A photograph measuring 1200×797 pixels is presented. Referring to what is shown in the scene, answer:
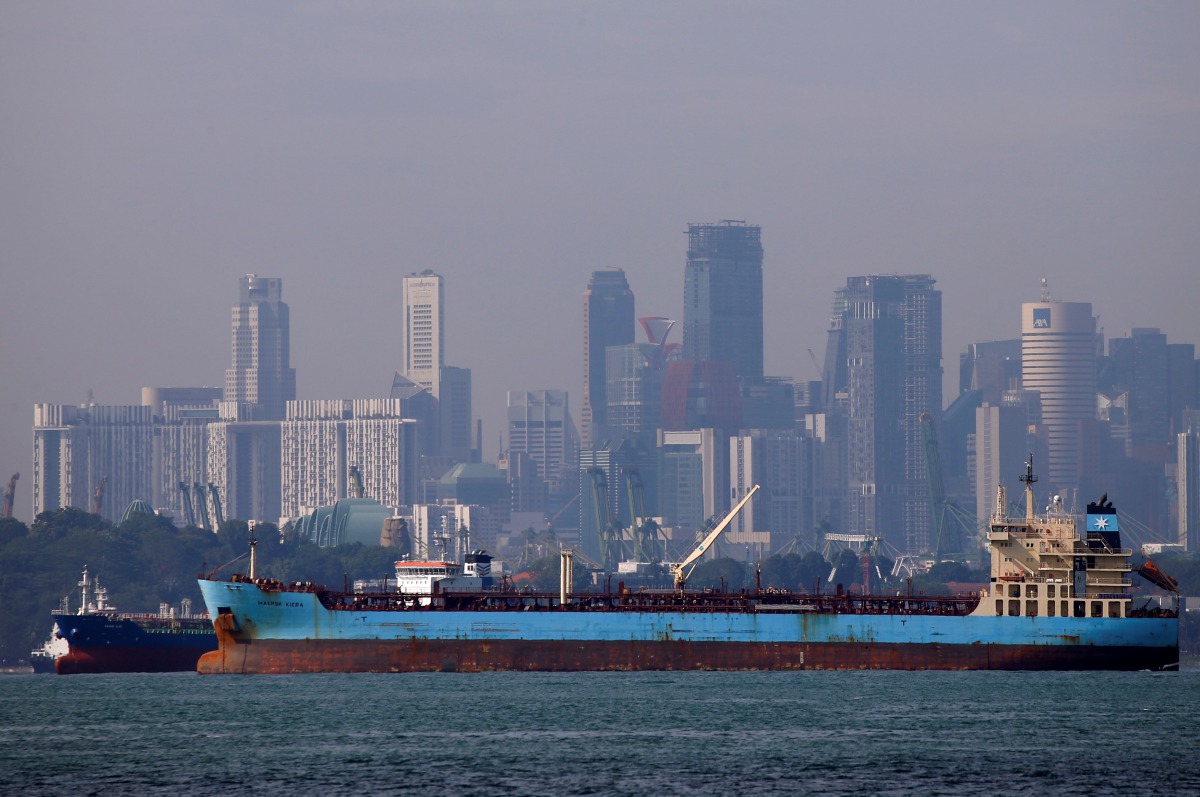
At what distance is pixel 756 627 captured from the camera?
88562mm

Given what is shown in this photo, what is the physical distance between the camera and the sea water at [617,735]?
56.5m

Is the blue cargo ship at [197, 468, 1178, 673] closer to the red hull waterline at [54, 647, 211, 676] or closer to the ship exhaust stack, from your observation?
the ship exhaust stack

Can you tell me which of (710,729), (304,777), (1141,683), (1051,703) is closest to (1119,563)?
(1141,683)

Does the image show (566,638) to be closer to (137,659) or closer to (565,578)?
(565,578)

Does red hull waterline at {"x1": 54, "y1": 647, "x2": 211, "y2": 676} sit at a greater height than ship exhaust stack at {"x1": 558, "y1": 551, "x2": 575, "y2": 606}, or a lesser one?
lesser

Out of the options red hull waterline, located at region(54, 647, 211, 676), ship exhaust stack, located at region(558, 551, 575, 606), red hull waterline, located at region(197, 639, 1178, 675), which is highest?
ship exhaust stack, located at region(558, 551, 575, 606)

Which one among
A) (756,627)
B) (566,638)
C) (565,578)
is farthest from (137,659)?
(756,627)

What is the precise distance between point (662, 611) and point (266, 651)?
1772 cm

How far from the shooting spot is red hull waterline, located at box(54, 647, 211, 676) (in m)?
111

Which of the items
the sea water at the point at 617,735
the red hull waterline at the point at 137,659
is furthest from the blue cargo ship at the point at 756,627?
the red hull waterline at the point at 137,659

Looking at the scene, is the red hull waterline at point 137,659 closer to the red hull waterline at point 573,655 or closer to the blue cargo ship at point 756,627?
the blue cargo ship at point 756,627

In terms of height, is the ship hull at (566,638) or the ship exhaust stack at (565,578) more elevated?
the ship exhaust stack at (565,578)

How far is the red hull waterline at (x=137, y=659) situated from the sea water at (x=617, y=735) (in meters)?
19.6

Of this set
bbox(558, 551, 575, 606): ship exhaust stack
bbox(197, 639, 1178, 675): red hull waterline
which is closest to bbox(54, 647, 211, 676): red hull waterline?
bbox(197, 639, 1178, 675): red hull waterline
